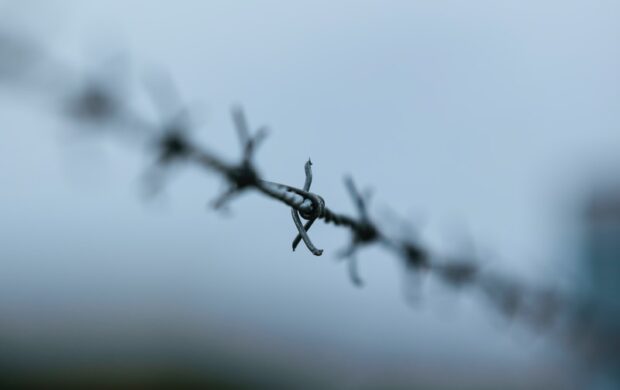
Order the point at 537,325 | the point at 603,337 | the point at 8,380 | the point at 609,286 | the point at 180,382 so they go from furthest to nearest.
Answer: the point at 180,382 < the point at 8,380 < the point at 609,286 < the point at 603,337 < the point at 537,325

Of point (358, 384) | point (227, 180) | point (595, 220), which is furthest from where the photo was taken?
point (358, 384)

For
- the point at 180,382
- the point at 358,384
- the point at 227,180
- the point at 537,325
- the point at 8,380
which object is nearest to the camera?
the point at 227,180

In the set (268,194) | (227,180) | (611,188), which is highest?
(611,188)

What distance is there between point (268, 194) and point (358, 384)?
83.9 ft

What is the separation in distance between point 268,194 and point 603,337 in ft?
20.8

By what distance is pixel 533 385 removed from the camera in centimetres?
3322

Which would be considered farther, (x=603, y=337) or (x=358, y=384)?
(x=358, y=384)

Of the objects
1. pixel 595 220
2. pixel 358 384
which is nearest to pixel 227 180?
pixel 595 220

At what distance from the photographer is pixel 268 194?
2.52ft

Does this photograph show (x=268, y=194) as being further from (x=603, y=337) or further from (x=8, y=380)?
(x=8, y=380)

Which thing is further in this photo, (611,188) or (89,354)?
(89,354)

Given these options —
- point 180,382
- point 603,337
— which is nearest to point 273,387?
point 180,382

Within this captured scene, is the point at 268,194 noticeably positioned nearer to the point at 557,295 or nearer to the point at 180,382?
the point at 557,295

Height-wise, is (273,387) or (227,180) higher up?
(273,387)
